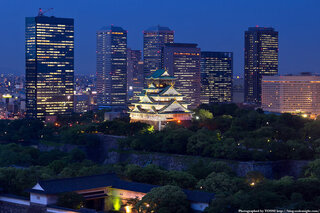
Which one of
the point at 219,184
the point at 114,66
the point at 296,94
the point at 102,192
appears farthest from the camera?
the point at 114,66

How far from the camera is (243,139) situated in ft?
173

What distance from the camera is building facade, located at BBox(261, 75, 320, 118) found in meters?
Result: 119

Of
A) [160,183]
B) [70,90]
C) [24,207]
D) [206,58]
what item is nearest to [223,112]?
[160,183]

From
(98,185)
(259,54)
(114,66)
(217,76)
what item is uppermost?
(259,54)

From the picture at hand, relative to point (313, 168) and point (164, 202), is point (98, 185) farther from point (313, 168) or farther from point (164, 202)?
point (313, 168)

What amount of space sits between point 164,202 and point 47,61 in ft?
271

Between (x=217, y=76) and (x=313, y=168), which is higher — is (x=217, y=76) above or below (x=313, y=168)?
above

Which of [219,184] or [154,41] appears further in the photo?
[154,41]

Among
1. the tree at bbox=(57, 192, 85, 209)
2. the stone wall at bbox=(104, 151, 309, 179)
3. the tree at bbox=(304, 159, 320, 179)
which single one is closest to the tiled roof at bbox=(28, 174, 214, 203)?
the tree at bbox=(57, 192, 85, 209)

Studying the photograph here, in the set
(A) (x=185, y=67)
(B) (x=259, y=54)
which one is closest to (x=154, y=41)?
(A) (x=185, y=67)

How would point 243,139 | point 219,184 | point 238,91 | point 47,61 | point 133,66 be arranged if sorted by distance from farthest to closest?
point 133,66 < point 238,91 < point 47,61 < point 243,139 < point 219,184

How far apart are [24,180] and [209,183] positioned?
11.3 meters

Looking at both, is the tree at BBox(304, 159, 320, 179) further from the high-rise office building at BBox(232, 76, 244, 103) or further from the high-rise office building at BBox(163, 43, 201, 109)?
the high-rise office building at BBox(232, 76, 244, 103)

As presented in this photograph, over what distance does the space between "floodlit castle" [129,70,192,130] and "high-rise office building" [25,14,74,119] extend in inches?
1805
